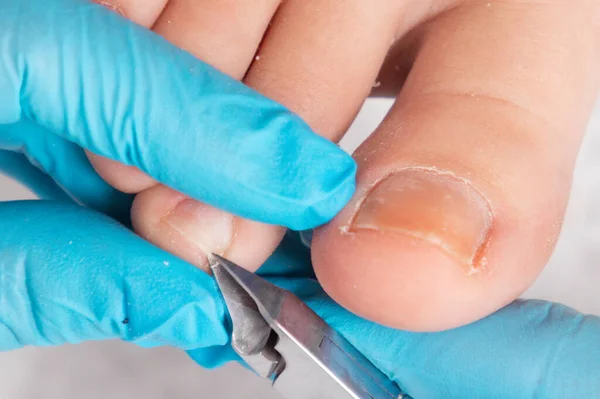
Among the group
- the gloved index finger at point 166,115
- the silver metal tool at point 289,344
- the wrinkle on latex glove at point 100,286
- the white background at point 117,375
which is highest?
the gloved index finger at point 166,115

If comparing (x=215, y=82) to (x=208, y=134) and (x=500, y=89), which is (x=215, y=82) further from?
(x=500, y=89)

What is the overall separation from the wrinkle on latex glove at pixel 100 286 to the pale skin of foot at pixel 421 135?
29 millimetres

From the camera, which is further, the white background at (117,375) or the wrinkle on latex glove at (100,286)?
the white background at (117,375)

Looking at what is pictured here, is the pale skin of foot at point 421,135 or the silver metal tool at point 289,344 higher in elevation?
the pale skin of foot at point 421,135

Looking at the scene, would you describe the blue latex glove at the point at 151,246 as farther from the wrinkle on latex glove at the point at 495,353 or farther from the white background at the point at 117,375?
the white background at the point at 117,375

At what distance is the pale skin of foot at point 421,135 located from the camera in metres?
0.49

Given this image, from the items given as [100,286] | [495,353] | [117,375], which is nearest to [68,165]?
[100,286]

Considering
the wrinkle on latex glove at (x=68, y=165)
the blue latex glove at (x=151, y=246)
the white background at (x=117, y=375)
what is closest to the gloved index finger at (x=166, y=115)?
the blue latex glove at (x=151, y=246)

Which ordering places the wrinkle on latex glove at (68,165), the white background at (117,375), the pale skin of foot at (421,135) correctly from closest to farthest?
the pale skin of foot at (421,135) < the wrinkle on latex glove at (68,165) < the white background at (117,375)

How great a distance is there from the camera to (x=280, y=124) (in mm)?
534

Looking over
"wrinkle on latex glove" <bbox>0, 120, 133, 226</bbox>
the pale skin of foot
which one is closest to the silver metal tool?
the pale skin of foot

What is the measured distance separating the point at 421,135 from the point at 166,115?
0.23 meters

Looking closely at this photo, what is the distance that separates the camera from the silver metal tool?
53cm

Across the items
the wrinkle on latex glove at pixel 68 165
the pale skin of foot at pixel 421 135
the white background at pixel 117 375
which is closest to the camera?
the pale skin of foot at pixel 421 135
